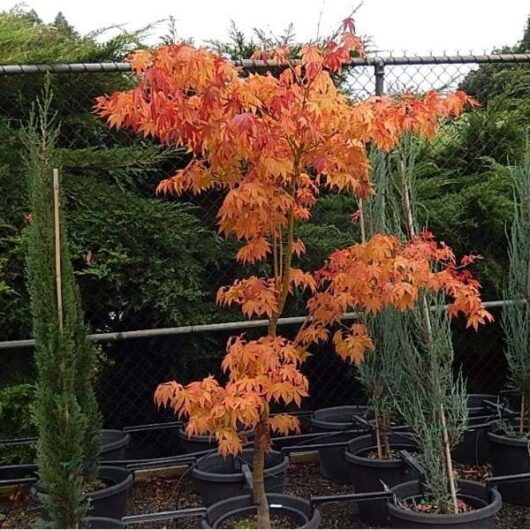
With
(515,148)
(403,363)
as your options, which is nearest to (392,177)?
(403,363)

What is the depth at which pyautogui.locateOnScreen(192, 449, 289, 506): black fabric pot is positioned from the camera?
3379 mm

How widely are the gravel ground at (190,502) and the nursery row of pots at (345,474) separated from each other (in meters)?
0.09

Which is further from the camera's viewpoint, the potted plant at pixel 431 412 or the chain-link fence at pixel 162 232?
the chain-link fence at pixel 162 232

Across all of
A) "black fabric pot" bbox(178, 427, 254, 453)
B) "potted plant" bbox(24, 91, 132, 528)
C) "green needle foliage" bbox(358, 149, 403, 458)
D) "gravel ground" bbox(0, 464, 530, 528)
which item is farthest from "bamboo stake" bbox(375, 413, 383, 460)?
"potted plant" bbox(24, 91, 132, 528)

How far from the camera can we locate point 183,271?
13.4ft

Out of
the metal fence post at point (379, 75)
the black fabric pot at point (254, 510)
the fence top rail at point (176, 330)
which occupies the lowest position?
the black fabric pot at point (254, 510)

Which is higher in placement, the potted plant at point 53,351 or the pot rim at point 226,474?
the potted plant at point 53,351

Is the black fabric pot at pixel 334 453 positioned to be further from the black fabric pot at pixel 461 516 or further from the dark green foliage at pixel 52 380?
the dark green foliage at pixel 52 380

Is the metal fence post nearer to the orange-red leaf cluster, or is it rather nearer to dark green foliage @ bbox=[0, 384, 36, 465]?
the orange-red leaf cluster

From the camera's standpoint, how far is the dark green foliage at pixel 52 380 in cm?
272

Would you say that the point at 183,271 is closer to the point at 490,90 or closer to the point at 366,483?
the point at 366,483

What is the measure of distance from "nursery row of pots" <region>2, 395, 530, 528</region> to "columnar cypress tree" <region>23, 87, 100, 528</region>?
0.32m

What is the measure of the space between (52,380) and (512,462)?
2.41m

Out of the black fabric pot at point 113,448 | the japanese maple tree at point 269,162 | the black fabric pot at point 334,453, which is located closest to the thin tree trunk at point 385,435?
the black fabric pot at point 334,453
